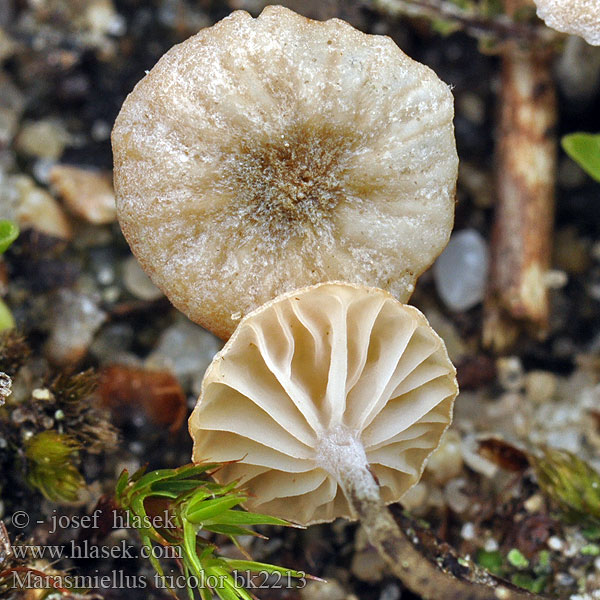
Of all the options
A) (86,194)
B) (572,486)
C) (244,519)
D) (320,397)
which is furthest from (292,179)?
(572,486)

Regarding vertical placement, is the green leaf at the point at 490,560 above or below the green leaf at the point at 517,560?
below

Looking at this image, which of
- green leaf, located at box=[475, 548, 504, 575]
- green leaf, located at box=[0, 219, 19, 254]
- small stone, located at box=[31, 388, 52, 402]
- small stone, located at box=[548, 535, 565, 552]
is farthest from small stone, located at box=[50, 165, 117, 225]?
small stone, located at box=[548, 535, 565, 552]

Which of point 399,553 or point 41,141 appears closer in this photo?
point 399,553

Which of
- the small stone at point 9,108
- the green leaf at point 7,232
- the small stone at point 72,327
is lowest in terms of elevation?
the small stone at point 72,327

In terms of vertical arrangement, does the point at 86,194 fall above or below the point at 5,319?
above

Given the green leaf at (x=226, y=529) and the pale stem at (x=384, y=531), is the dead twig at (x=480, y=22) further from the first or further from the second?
the green leaf at (x=226, y=529)

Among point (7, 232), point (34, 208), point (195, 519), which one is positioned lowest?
point (195, 519)

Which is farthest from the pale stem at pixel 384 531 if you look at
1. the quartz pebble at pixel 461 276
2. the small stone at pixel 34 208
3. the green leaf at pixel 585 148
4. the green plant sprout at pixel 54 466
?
the small stone at pixel 34 208

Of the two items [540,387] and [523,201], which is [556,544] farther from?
[523,201]
